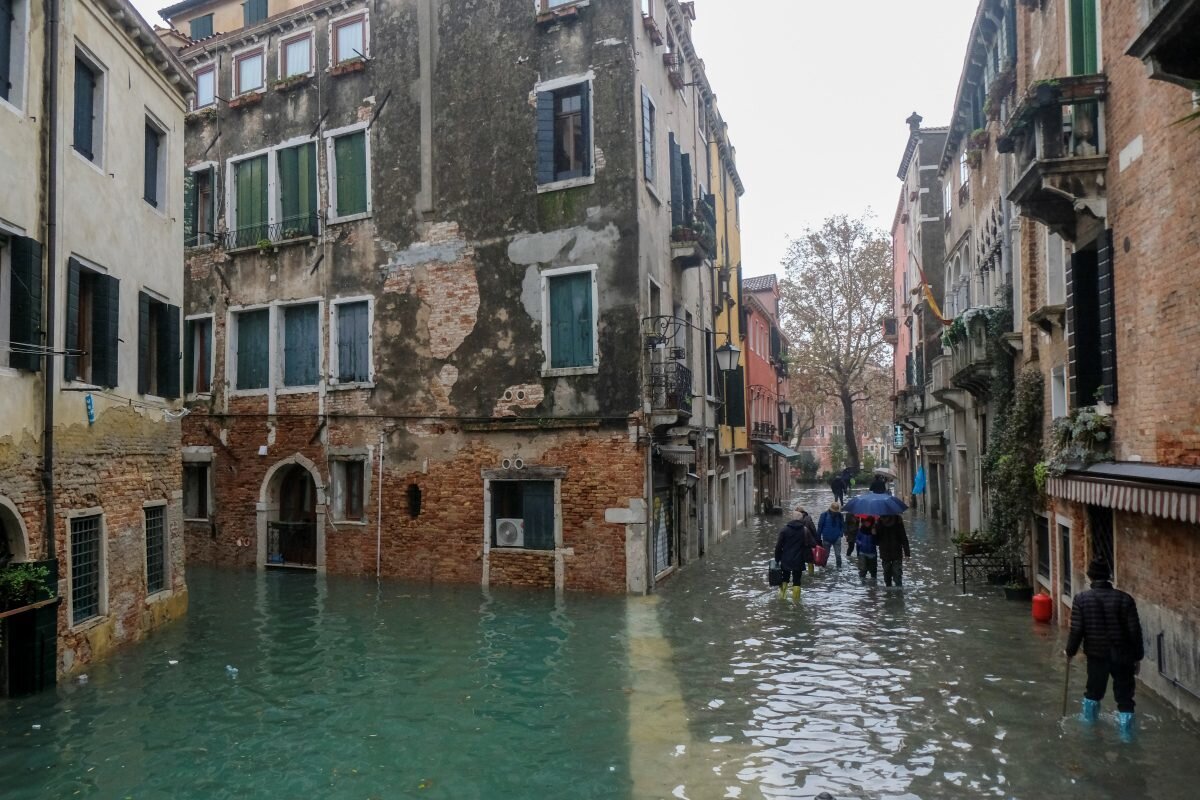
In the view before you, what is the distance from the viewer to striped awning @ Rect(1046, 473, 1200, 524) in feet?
21.5

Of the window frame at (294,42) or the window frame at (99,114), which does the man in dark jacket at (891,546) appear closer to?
the window frame at (99,114)

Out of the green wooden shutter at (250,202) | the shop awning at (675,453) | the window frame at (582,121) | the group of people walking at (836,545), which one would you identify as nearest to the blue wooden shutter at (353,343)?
the green wooden shutter at (250,202)

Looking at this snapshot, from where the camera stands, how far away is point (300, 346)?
1830 cm

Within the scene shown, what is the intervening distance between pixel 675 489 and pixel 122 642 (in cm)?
1064

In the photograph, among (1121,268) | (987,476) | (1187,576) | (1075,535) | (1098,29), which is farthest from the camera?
(987,476)

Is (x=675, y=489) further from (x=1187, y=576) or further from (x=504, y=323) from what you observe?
(x=1187, y=576)

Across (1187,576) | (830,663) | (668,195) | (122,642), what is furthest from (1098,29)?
(122,642)

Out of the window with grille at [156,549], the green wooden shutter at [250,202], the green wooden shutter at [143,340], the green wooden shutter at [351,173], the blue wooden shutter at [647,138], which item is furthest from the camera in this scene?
the green wooden shutter at [250,202]

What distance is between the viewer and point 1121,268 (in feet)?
29.2

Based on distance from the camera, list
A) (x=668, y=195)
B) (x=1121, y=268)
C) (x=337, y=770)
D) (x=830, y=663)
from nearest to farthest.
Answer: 1. (x=337, y=770)
2. (x=1121, y=268)
3. (x=830, y=663)
4. (x=668, y=195)

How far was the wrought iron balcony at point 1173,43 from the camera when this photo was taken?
538cm

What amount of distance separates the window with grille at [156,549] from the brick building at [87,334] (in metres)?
0.03

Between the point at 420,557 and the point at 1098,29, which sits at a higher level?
the point at 1098,29

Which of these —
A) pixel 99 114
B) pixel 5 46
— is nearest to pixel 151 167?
pixel 99 114
